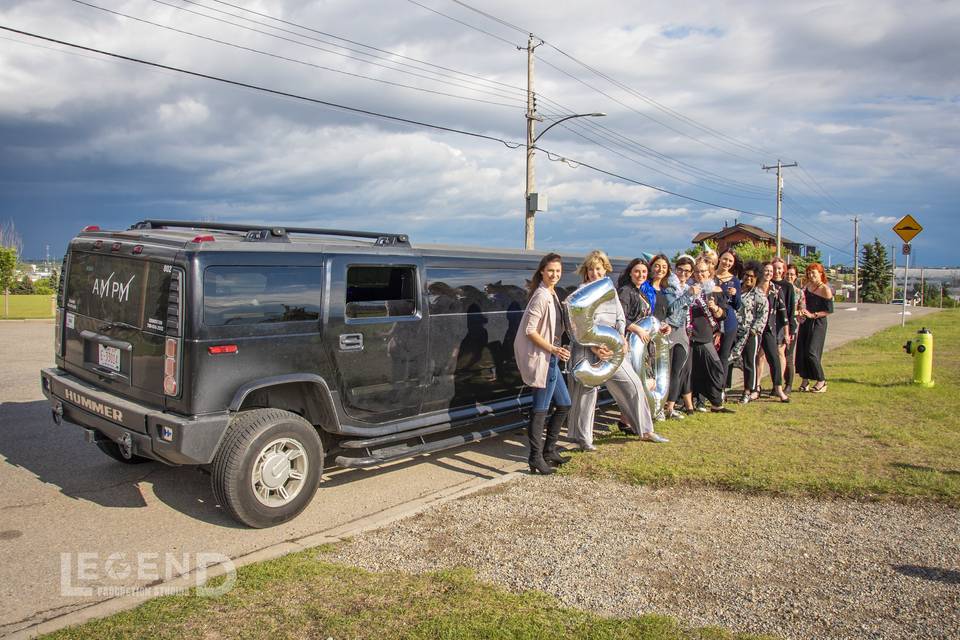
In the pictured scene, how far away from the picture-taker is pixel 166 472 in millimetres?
6301

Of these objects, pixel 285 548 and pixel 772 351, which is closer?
pixel 285 548

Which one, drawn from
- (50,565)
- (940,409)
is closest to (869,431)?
(940,409)

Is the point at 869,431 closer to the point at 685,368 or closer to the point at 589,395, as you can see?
the point at 685,368

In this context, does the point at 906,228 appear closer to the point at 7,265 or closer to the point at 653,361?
the point at 653,361

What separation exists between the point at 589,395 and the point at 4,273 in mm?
26707

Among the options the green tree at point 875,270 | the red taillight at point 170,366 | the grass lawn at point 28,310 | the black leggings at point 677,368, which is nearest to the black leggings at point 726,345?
the black leggings at point 677,368

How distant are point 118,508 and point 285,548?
1.69 m

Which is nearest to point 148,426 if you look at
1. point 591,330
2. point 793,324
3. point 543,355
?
point 543,355

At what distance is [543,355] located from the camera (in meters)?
6.13

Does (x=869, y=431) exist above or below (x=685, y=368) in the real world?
below

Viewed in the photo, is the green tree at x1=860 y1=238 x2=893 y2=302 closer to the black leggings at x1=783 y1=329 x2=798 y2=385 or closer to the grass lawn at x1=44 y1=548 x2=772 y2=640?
the black leggings at x1=783 y1=329 x2=798 y2=385

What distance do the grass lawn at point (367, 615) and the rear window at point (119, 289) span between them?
6.55ft

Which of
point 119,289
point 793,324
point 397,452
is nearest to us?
point 119,289

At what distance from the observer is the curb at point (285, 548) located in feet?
11.9
